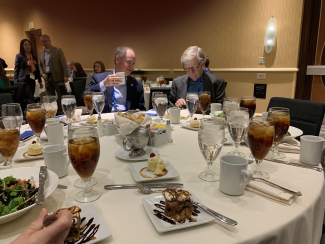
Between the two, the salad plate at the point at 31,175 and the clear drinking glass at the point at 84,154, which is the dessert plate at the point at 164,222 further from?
the salad plate at the point at 31,175

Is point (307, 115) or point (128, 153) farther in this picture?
point (307, 115)

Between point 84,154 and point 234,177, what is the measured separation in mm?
498

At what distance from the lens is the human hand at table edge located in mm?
434

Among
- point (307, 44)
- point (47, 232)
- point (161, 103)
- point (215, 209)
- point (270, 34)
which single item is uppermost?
point (270, 34)

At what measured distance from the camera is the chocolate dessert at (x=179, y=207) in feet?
2.10

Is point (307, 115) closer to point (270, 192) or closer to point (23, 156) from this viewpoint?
point (270, 192)

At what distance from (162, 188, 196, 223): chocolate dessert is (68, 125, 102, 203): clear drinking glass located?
0.87 feet

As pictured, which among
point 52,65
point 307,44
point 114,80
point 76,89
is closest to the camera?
point 114,80

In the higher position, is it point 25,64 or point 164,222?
point 25,64

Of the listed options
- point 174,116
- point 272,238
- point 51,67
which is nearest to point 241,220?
point 272,238

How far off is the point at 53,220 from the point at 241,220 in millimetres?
485

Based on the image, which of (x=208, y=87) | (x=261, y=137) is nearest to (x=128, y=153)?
(x=261, y=137)

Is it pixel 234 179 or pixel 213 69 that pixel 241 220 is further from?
pixel 213 69

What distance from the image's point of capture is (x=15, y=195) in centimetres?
70
